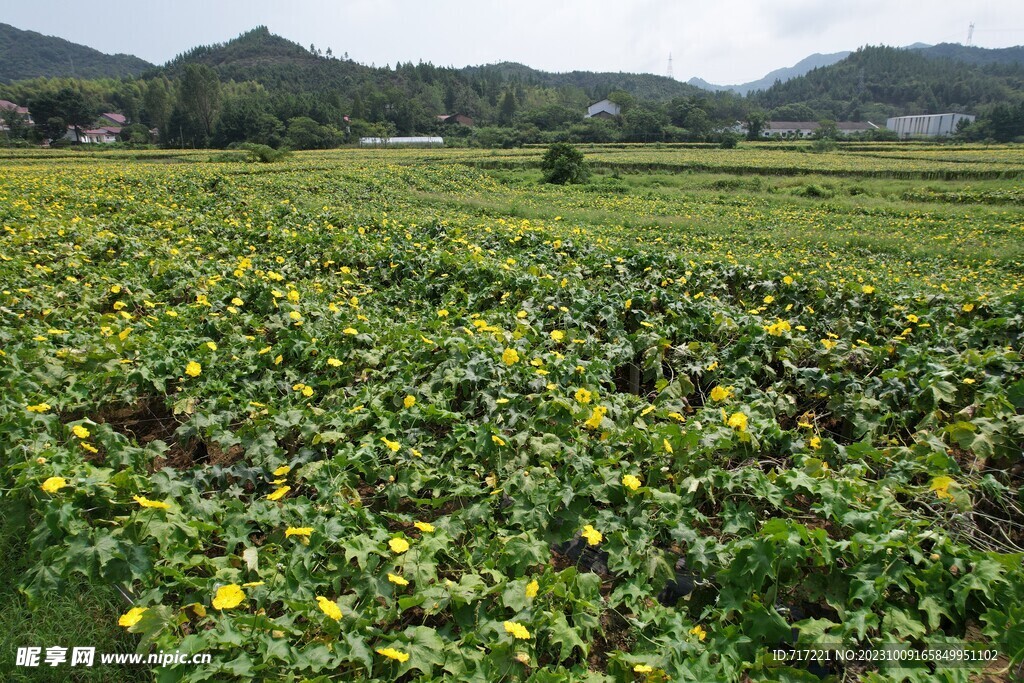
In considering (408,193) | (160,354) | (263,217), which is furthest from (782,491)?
(408,193)

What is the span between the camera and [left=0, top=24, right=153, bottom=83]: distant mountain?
171 metres

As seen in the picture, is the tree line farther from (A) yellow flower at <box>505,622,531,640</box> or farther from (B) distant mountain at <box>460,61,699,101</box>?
(A) yellow flower at <box>505,622,531,640</box>

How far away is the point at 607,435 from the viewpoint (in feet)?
9.97

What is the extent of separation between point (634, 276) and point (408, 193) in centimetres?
1707

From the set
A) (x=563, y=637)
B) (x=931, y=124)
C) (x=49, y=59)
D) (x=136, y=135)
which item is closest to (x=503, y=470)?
(x=563, y=637)

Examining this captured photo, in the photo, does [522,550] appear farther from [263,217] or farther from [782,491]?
[263,217]

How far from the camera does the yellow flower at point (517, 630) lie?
1895 millimetres

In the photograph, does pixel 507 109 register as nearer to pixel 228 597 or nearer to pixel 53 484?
pixel 53 484

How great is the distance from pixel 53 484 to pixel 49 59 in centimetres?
25135

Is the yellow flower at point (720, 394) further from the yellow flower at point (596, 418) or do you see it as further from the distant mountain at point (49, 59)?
the distant mountain at point (49, 59)

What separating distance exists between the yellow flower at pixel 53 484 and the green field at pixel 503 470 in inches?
2.6

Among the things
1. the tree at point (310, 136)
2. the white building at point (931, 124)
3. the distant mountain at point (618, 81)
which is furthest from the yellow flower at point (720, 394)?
the distant mountain at point (618, 81)

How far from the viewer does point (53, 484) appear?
229cm

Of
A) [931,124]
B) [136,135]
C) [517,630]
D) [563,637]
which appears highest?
[931,124]
